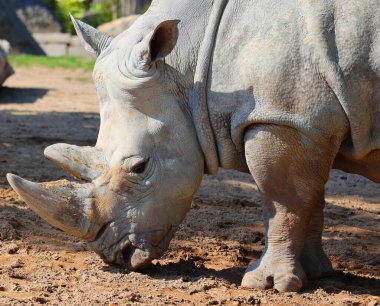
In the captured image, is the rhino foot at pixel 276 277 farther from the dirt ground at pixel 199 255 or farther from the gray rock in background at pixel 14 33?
the gray rock in background at pixel 14 33

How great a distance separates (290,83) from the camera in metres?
4.41

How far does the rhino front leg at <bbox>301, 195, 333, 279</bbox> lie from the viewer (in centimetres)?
521

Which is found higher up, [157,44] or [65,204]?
[157,44]

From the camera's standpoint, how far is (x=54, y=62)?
19625 millimetres

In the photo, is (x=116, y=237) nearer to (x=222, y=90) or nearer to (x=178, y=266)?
(x=178, y=266)

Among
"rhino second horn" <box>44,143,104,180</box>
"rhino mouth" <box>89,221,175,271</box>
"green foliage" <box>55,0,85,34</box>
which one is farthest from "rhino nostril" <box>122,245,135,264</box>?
"green foliage" <box>55,0,85,34</box>

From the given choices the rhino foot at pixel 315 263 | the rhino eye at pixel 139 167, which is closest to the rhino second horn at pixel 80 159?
the rhino eye at pixel 139 167

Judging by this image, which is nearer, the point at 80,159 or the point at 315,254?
the point at 80,159

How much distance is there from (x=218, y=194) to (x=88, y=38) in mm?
Answer: 2923

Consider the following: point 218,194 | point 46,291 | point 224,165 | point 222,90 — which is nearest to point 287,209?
point 224,165

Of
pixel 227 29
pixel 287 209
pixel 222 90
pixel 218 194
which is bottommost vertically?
pixel 218 194

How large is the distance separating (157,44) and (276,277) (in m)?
1.36

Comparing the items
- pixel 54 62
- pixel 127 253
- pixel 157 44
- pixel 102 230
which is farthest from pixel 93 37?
pixel 54 62

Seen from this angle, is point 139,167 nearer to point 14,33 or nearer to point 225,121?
point 225,121
